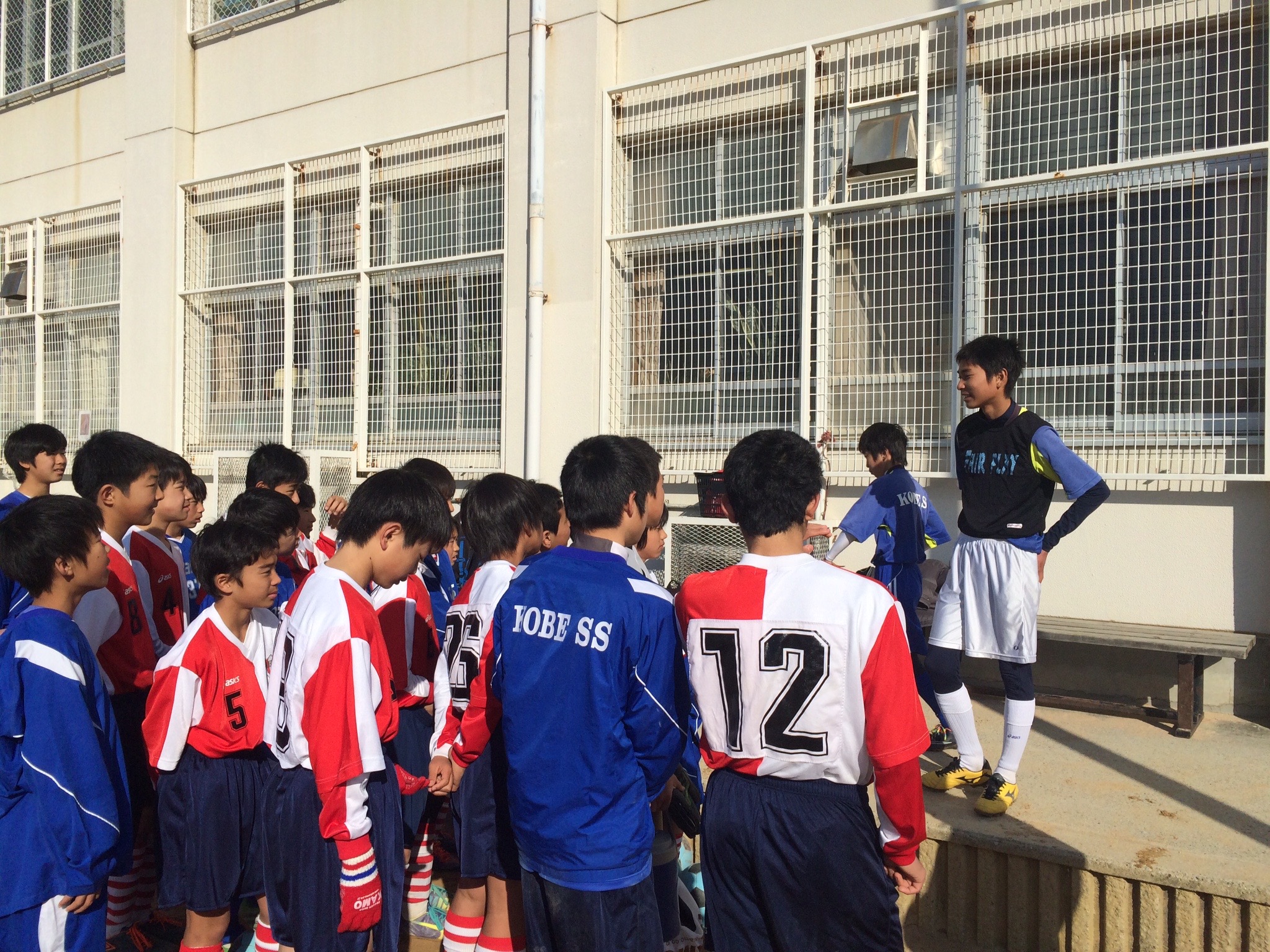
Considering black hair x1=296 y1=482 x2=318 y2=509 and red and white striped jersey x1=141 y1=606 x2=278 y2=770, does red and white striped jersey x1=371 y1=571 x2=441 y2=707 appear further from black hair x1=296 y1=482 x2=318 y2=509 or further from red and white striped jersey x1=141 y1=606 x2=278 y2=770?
black hair x1=296 y1=482 x2=318 y2=509

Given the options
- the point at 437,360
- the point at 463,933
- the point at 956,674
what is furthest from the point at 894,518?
the point at 437,360

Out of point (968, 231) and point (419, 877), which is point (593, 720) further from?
point (968, 231)

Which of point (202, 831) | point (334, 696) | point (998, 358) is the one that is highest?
point (998, 358)

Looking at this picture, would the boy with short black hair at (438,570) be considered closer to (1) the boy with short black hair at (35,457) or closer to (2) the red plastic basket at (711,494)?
(1) the boy with short black hair at (35,457)

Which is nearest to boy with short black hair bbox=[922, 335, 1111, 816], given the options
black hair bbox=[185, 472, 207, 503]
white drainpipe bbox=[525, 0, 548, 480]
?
black hair bbox=[185, 472, 207, 503]

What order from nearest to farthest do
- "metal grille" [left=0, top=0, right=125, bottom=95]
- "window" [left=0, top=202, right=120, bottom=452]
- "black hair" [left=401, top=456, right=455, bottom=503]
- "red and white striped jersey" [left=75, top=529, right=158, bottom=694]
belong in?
1. "red and white striped jersey" [left=75, top=529, right=158, bottom=694]
2. "black hair" [left=401, top=456, right=455, bottom=503]
3. "window" [left=0, top=202, right=120, bottom=452]
4. "metal grille" [left=0, top=0, right=125, bottom=95]

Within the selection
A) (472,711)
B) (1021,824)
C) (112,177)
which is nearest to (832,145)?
(1021,824)

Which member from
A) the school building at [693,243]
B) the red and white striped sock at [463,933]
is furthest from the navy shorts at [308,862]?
the school building at [693,243]

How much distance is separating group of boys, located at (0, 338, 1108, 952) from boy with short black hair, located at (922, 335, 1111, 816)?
1.53 metres

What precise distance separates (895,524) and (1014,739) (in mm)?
1439

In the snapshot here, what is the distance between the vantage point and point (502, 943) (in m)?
2.94

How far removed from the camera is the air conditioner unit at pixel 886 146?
19.8ft

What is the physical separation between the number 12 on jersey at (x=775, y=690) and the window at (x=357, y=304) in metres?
5.76

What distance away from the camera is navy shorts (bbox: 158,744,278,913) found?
10.0 ft
